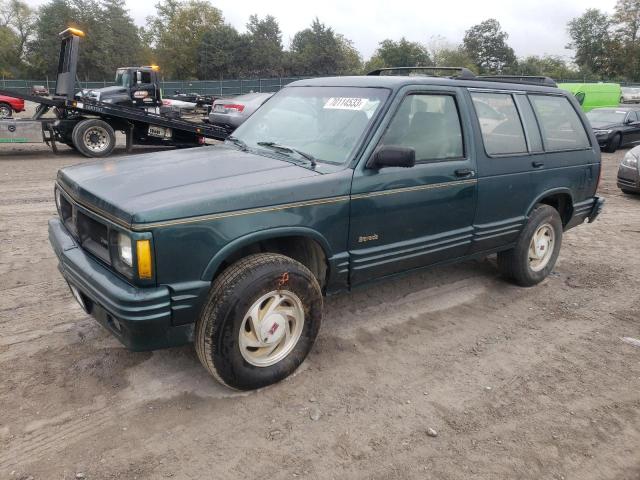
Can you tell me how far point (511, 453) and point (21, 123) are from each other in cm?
1205

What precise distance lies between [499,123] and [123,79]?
13.9 meters

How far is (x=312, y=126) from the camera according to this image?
3734 millimetres

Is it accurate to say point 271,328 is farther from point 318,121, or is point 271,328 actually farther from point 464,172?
point 464,172

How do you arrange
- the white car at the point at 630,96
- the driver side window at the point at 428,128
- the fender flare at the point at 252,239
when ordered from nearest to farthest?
the fender flare at the point at 252,239 < the driver side window at the point at 428,128 < the white car at the point at 630,96

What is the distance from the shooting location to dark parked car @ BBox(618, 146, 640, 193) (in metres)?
9.18

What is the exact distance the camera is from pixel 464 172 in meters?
3.91

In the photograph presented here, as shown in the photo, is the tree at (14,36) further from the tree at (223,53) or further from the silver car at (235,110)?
the silver car at (235,110)

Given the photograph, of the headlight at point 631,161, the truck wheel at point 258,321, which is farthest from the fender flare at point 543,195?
the headlight at point 631,161

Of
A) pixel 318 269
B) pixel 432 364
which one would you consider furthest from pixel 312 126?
pixel 432 364

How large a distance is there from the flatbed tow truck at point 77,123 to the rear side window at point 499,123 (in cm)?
934

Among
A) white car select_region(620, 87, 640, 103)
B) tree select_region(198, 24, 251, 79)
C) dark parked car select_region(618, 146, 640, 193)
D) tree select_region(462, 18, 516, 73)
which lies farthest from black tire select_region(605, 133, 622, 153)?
tree select_region(462, 18, 516, 73)

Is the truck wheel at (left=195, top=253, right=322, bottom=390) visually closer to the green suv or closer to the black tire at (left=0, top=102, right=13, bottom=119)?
the green suv

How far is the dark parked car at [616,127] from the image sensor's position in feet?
51.6

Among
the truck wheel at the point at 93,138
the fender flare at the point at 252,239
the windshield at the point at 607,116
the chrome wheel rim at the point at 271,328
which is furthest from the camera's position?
the windshield at the point at 607,116
